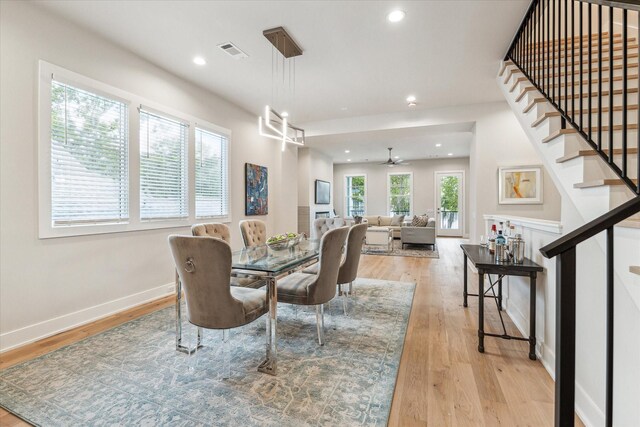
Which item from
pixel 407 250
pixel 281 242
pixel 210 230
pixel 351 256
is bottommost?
pixel 407 250

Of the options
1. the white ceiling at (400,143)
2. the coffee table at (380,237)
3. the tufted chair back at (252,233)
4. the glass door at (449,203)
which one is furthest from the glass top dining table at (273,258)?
the glass door at (449,203)

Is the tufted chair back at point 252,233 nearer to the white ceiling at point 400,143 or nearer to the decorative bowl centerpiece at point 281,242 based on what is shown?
the decorative bowl centerpiece at point 281,242

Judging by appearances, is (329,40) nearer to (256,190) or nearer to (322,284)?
(322,284)

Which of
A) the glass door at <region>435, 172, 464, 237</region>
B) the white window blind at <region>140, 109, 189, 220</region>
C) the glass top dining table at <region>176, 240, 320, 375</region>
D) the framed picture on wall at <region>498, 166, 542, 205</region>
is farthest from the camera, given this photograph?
the glass door at <region>435, 172, 464, 237</region>

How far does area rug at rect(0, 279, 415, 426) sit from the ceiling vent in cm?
290

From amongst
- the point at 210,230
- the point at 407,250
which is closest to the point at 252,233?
the point at 210,230

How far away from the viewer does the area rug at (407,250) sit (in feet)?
22.2

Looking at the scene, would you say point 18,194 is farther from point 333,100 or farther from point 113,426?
point 333,100

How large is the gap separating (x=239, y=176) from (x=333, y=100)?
2.03 m

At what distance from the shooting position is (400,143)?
808cm

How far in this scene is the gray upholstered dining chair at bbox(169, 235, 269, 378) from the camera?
1.76 m

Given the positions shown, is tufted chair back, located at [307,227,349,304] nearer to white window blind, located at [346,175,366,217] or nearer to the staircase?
the staircase

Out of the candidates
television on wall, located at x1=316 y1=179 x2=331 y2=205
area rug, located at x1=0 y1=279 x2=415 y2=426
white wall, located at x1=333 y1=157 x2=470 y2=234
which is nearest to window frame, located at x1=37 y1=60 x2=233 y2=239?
area rug, located at x1=0 y1=279 x2=415 y2=426

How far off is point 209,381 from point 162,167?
8.97 ft
